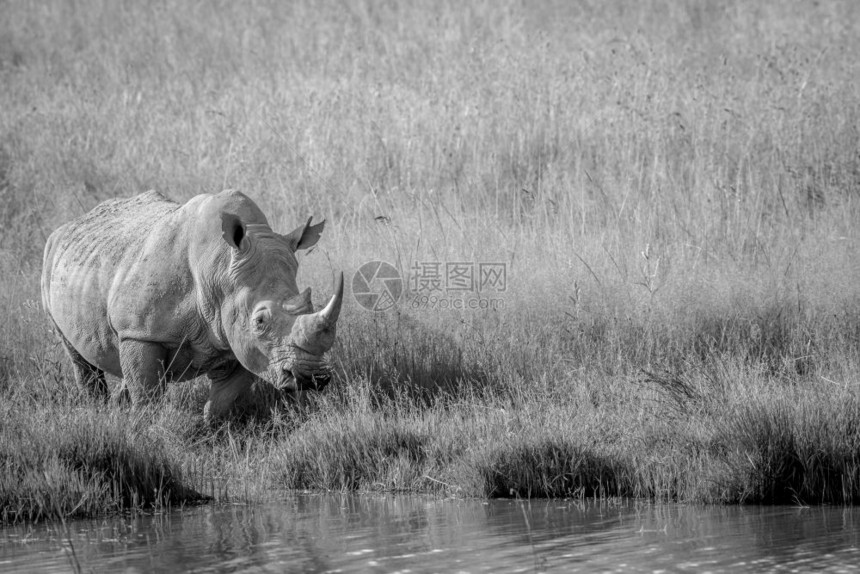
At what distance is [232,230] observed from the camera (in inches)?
298

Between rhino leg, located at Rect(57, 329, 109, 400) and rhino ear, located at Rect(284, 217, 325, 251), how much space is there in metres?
→ 1.96

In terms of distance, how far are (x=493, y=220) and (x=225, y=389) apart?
3.86m

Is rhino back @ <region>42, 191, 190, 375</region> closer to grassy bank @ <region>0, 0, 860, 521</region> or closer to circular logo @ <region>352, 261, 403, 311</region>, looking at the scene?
grassy bank @ <region>0, 0, 860, 521</region>

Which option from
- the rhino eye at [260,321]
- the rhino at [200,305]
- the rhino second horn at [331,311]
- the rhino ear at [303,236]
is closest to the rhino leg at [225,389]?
the rhino at [200,305]

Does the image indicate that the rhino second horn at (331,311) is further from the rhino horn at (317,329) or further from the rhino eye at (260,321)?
the rhino eye at (260,321)

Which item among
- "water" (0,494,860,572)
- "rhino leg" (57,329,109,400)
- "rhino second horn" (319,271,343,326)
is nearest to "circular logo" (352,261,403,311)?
"rhino leg" (57,329,109,400)

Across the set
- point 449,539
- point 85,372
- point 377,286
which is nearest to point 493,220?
point 377,286

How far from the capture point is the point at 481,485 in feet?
22.5

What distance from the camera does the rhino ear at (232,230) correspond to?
752 centimetres

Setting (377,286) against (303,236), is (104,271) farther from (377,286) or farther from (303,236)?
(377,286)

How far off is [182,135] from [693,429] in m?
9.72

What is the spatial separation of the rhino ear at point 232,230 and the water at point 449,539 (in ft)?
5.66

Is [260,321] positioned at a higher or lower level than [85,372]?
higher

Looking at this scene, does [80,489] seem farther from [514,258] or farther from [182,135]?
[182,135]
